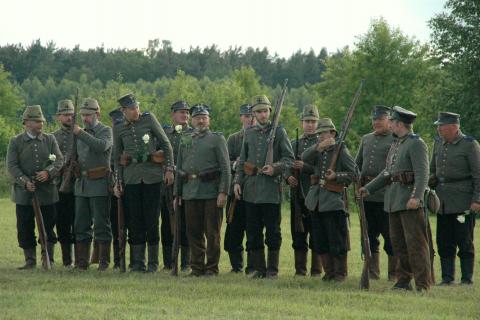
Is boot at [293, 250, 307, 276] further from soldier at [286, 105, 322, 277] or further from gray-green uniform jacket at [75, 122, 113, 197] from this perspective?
gray-green uniform jacket at [75, 122, 113, 197]

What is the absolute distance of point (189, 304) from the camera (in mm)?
10516

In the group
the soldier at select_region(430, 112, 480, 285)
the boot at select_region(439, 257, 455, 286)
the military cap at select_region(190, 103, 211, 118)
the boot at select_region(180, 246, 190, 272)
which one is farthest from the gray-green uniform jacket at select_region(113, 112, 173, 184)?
the boot at select_region(439, 257, 455, 286)

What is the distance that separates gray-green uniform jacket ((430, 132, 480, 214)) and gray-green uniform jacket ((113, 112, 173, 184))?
3.65m

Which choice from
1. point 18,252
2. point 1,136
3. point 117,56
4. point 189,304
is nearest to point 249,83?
point 1,136

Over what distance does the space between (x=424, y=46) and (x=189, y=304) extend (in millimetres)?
52382

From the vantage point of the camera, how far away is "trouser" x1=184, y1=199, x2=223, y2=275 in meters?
13.4

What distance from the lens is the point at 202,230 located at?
1348 centimetres

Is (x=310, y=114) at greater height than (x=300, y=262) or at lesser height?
greater

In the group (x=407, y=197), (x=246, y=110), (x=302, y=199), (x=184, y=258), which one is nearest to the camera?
(x=407, y=197)

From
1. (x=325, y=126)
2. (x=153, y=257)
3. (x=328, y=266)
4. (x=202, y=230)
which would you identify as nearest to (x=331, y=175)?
(x=325, y=126)

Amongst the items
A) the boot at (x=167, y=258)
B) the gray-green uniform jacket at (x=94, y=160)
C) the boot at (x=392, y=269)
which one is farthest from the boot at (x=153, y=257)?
the boot at (x=392, y=269)

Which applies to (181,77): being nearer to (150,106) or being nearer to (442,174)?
(150,106)

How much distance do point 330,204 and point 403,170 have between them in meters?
1.17

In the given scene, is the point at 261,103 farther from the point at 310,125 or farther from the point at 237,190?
the point at 237,190
